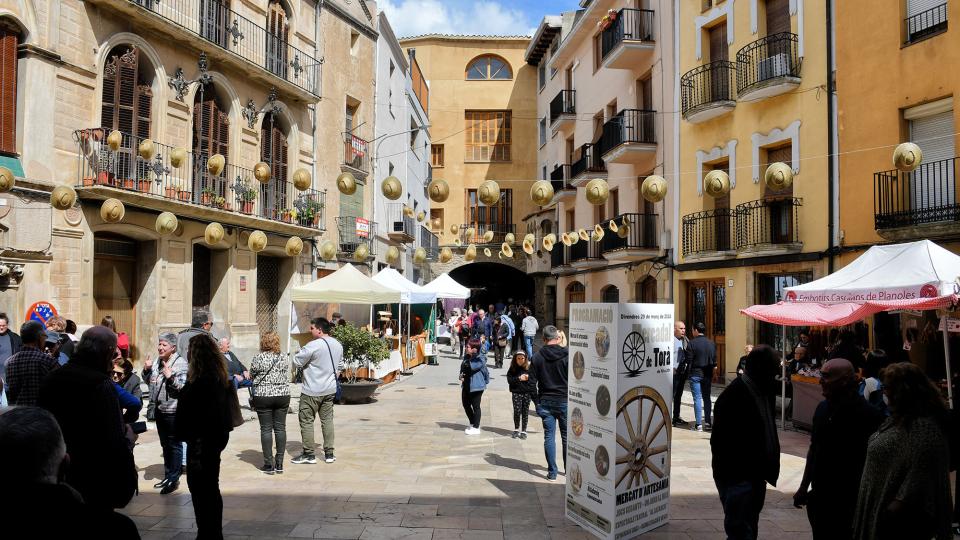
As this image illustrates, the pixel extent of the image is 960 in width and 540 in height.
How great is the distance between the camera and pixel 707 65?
58.3ft

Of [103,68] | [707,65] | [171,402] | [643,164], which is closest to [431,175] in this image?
[643,164]

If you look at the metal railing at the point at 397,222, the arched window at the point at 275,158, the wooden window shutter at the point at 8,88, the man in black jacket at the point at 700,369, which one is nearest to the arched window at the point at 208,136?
the arched window at the point at 275,158

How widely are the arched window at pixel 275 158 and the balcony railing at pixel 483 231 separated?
697 inches

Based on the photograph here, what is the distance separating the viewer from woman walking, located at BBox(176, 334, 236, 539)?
521cm

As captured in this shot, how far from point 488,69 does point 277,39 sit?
773 inches

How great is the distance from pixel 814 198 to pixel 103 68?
48.3 ft

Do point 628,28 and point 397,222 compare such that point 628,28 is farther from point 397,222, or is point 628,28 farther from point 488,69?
point 488,69

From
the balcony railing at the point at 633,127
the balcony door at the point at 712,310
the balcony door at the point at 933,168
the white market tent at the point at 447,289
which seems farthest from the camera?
the white market tent at the point at 447,289

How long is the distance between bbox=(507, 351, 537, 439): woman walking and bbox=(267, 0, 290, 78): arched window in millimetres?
12515

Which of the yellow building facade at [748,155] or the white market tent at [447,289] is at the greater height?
the yellow building facade at [748,155]

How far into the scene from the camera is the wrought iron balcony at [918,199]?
39.8 feet

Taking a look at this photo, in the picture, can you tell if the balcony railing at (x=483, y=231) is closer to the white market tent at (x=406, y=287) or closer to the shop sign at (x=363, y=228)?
the shop sign at (x=363, y=228)

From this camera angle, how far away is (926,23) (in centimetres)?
1275

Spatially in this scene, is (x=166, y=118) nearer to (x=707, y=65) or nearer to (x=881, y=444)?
(x=707, y=65)
